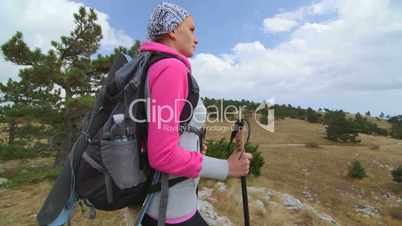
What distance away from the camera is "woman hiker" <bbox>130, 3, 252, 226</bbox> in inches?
35.9

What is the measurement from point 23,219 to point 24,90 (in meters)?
7.24

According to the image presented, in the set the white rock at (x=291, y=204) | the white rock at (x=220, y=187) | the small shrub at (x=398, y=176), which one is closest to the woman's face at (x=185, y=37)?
the white rock at (x=291, y=204)

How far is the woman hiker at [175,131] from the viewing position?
35.9 inches

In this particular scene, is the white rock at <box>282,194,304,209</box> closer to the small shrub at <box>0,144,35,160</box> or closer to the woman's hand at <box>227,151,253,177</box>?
the woman's hand at <box>227,151,253,177</box>

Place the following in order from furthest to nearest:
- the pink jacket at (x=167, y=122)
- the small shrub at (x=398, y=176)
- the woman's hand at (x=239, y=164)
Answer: the small shrub at (x=398, y=176)
the woman's hand at (x=239, y=164)
the pink jacket at (x=167, y=122)

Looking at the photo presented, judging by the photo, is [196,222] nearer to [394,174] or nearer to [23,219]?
[23,219]

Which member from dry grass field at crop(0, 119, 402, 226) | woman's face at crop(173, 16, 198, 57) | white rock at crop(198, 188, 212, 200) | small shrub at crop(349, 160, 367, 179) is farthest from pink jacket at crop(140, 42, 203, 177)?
small shrub at crop(349, 160, 367, 179)

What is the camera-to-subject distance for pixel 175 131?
919 millimetres

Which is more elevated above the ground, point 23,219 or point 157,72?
point 157,72

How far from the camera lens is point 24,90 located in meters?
9.91

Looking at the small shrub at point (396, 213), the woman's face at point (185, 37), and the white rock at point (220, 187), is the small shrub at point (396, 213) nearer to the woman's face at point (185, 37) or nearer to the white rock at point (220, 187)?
the white rock at point (220, 187)

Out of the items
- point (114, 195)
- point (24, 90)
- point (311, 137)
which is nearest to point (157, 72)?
point (114, 195)

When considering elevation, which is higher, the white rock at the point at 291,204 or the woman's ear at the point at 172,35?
the woman's ear at the point at 172,35

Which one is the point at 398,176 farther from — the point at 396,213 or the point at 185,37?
the point at 185,37
